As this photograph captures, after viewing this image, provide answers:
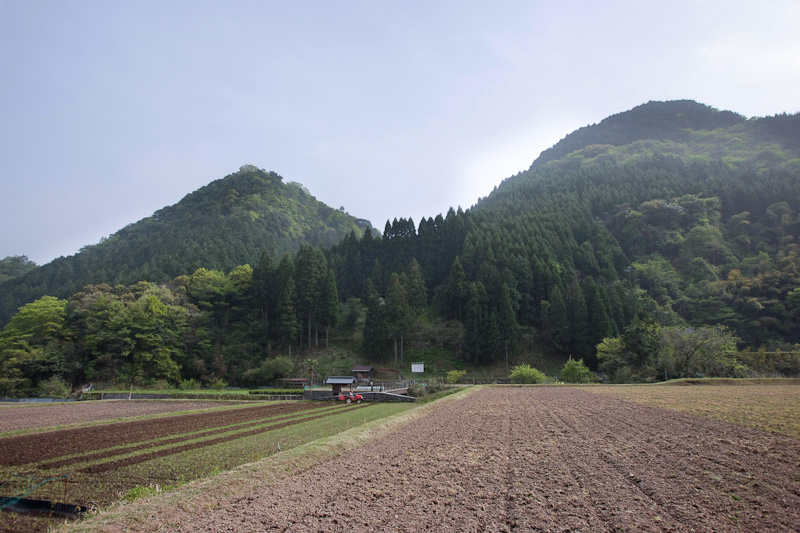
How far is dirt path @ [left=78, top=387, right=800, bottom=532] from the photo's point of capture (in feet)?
20.6

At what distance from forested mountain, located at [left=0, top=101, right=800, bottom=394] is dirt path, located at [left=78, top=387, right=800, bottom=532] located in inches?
1669

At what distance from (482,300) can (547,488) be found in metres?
57.5

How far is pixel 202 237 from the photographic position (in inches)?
4033

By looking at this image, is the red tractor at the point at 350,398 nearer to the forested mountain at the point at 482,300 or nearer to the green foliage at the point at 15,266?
the forested mountain at the point at 482,300

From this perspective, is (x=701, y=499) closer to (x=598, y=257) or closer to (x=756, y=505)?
(x=756, y=505)

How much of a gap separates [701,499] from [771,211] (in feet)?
428

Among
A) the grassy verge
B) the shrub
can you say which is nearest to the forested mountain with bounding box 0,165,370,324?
the shrub

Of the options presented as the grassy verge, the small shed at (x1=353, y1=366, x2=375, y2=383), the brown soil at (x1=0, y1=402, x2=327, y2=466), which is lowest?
the small shed at (x1=353, y1=366, x2=375, y2=383)

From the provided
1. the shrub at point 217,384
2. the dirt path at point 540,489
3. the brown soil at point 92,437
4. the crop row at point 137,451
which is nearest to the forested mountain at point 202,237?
the shrub at point 217,384

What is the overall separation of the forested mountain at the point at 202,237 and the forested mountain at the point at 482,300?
4.88ft

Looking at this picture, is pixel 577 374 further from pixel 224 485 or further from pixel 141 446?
pixel 224 485

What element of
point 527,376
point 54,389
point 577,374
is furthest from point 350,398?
point 54,389

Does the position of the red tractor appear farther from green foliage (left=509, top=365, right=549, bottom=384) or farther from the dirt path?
the dirt path

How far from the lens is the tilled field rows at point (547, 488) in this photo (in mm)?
6285
